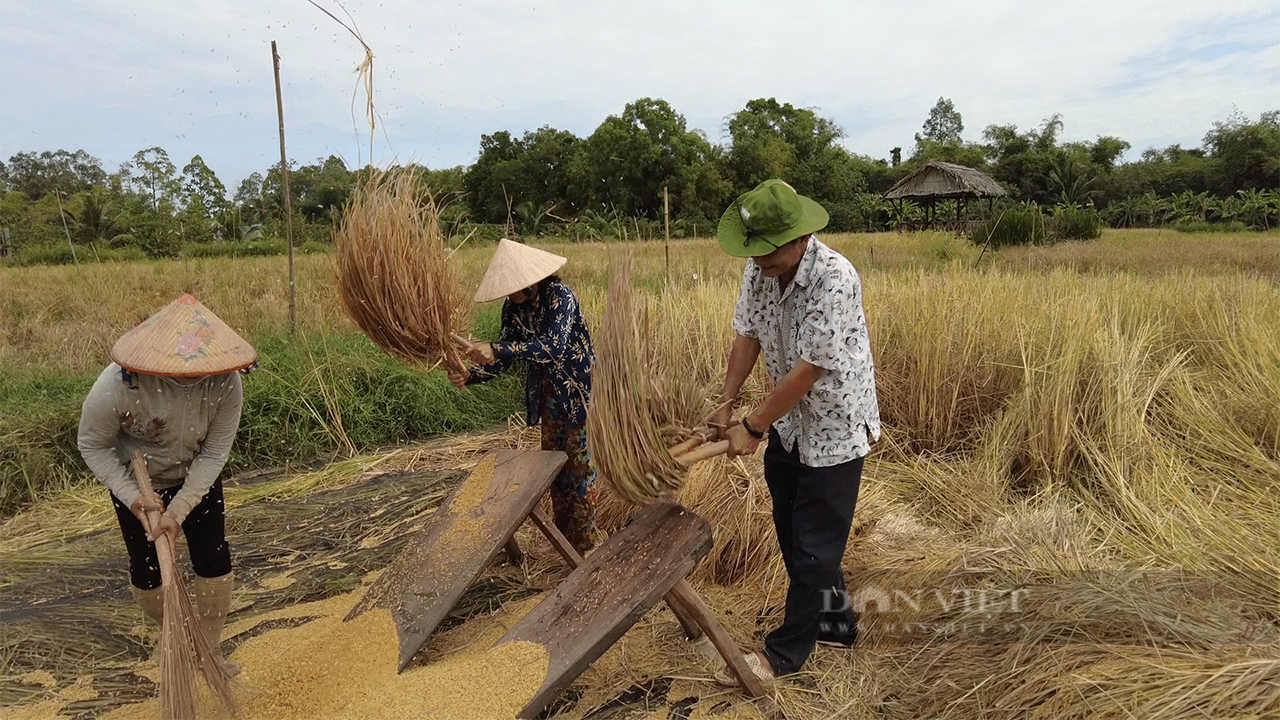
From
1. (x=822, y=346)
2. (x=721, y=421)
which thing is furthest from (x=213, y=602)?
(x=822, y=346)

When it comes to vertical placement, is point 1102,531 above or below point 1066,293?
below

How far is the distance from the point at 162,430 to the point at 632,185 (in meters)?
13.0

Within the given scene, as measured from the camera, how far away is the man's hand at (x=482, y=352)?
249cm

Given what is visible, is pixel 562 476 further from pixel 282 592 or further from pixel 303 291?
pixel 303 291

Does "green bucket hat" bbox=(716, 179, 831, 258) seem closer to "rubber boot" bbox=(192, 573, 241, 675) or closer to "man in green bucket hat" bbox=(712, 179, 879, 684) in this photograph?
"man in green bucket hat" bbox=(712, 179, 879, 684)

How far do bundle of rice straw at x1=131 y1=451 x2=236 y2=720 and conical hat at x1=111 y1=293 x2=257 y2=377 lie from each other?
29cm

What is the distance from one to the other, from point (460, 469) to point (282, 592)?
1.29 m

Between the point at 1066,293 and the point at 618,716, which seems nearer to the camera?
the point at 618,716

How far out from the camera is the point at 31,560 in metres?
2.96

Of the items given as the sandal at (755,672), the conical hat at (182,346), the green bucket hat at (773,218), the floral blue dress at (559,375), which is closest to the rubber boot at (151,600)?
the conical hat at (182,346)

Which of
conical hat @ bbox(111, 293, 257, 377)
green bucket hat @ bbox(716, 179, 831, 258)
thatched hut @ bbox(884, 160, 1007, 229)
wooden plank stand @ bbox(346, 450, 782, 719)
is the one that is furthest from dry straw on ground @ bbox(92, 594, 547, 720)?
thatched hut @ bbox(884, 160, 1007, 229)

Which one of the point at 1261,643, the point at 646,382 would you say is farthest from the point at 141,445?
the point at 1261,643

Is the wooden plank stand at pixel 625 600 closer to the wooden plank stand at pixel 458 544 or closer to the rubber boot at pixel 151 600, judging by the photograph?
the wooden plank stand at pixel 458 544

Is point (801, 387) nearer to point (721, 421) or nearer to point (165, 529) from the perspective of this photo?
point (721, 421)
